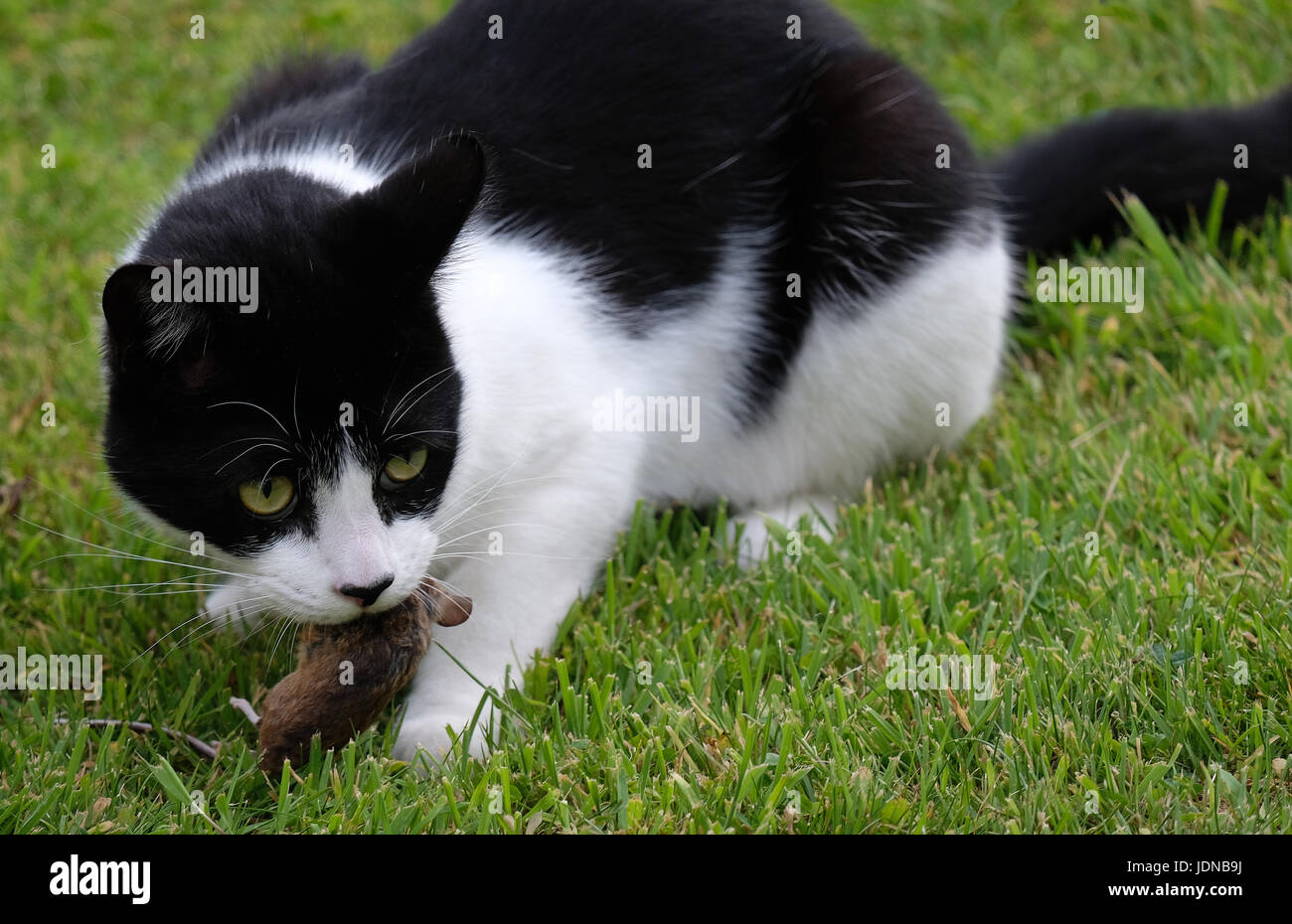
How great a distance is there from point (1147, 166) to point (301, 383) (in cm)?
242

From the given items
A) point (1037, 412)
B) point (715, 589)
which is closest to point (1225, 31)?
point (1037, 412)

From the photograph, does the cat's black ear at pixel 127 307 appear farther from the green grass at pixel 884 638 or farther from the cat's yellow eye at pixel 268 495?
the green grass at pixel 884 638

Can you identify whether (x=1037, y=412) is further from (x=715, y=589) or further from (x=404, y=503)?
(x=404, y=503)

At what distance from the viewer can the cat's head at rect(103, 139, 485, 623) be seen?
2.03m

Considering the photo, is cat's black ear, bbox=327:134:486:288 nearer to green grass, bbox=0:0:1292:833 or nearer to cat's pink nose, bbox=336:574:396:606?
cat's pink nose, bbox=336:574:396:606

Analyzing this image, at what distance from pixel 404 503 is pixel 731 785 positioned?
27.2 inches

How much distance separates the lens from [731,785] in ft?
6.84

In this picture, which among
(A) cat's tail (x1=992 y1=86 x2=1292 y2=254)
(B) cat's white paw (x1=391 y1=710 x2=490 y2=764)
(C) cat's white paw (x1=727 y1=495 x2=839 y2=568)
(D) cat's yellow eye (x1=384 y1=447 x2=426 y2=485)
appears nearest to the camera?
(D) cat's yellow eye (x1=384 y1=447 x2=426 y2=485)

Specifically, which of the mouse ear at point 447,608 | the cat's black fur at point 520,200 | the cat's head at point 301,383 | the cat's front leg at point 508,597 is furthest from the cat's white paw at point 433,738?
the cat's black fur at point 520,200

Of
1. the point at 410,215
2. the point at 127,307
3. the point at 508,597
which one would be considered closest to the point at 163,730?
the point at 508,597

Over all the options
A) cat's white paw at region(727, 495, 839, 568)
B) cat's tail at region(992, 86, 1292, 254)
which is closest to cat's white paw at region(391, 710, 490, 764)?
cat's white paw at region(727, 495, 839, 568)

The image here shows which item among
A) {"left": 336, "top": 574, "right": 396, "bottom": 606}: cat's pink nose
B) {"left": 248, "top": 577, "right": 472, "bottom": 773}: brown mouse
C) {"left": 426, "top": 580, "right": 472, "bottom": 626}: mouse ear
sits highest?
{"left": 336, "top": 574, "right": 396, "bottom": 606}: cat's pink nose

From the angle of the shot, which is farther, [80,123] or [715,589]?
[80,123]
